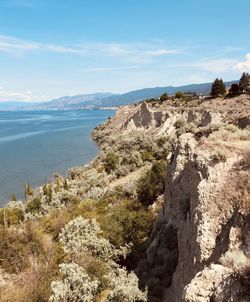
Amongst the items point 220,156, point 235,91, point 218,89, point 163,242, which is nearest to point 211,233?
point 220,156

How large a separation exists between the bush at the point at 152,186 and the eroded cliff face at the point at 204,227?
11088 millimetres

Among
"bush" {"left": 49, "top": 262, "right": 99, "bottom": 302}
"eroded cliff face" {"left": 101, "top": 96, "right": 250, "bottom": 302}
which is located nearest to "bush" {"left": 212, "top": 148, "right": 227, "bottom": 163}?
"eroded cliff face" {"left": 101, "top": 96, "right": 250, "bottom": 302}

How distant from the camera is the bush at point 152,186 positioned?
3056cm

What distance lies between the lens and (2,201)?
54406 mm

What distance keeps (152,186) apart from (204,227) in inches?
743

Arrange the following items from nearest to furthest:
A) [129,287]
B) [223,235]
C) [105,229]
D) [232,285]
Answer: [232,285], [223,235], [129,287], [105,229]

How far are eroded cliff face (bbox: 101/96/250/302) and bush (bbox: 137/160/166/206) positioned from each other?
11.1m

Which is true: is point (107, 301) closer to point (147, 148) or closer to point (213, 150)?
point (213, 150)

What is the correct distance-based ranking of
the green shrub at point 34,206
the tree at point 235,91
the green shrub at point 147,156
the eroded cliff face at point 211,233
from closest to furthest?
the eroded cliff face at point 211,233, the green shrub at point 34,206, the green shrub at point 147,156, the tree at point 235,91

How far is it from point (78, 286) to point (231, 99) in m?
52.5

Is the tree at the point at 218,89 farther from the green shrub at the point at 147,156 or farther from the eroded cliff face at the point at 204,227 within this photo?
the eroded cliff face at the point at 204,227

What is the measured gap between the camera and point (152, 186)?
31.0 meters

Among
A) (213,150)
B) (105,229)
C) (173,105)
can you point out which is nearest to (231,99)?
(173,105)

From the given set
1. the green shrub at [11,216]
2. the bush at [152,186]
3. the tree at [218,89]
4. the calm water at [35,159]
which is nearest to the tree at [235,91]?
the tree at [218,89]
